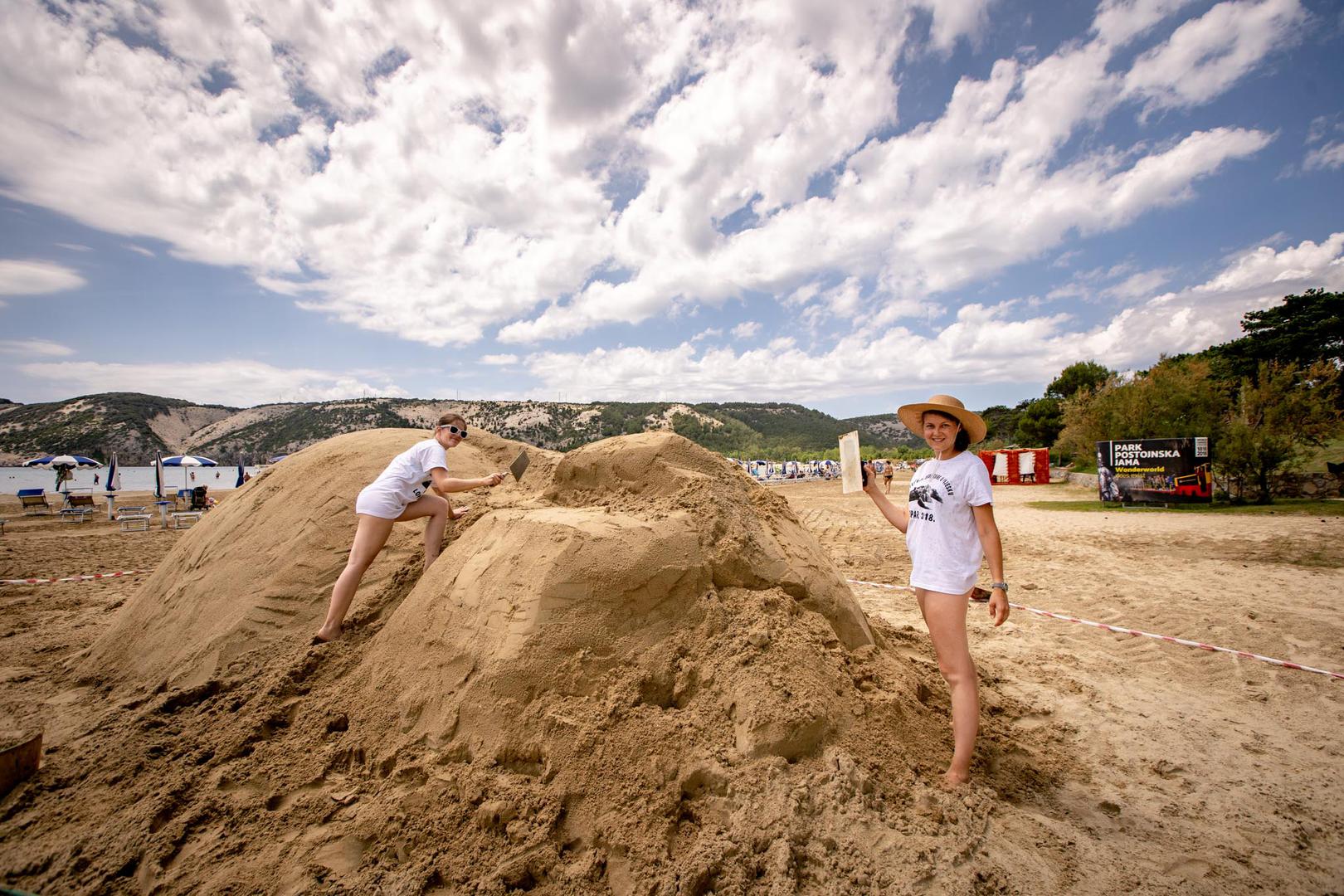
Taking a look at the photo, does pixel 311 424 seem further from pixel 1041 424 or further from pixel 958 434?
pixel 958 434

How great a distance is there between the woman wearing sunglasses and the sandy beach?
184mm

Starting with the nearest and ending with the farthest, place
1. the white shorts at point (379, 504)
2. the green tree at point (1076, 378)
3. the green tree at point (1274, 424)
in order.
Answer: the white shorts at point (379, 504)
the green tree at point (1274, 424)
the green tree at point (1076, 378)

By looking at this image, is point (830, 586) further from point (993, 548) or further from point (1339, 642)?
point (1339, 642)

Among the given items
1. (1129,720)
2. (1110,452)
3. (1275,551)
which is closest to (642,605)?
(1129,720)

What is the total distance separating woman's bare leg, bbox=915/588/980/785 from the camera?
2.70 metres

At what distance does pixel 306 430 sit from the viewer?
87.7 metres

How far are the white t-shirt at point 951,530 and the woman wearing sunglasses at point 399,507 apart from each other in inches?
109

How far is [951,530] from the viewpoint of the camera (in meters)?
2.77

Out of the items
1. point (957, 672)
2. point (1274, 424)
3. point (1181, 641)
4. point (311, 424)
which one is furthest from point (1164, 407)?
point (311, 424)

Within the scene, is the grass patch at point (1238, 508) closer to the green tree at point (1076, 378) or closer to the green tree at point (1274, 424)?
the green tree at point (1274, 424)

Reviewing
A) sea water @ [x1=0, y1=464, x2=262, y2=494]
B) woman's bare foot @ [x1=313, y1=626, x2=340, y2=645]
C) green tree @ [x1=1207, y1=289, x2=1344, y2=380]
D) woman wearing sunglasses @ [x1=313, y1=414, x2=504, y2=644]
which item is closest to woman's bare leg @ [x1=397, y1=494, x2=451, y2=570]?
woman wearing sunglasses @ [x1=313, y1=414, x2=504, y2=644]

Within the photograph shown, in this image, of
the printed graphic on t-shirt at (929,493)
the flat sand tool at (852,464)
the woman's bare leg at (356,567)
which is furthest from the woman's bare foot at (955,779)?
the woman's bare leg at (356,567)

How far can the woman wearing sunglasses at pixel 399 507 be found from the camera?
3721 millimetres

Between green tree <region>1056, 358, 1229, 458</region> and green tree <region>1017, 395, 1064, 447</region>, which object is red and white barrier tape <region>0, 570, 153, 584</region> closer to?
green tree <region>1056, 358, 1229, 458</region>
